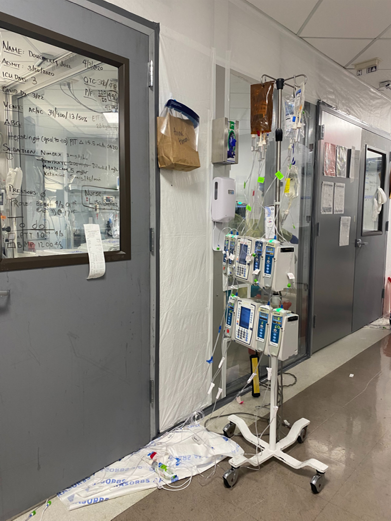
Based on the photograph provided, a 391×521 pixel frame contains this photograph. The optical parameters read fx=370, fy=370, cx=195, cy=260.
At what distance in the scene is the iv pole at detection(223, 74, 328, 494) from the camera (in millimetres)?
1791

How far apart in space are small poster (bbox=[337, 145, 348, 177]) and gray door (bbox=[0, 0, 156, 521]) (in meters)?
2.32

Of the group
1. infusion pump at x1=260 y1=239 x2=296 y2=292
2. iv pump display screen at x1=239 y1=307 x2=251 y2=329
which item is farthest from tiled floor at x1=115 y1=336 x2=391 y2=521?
infusion pump at x1=260 y1=239 x2=296 y2=292

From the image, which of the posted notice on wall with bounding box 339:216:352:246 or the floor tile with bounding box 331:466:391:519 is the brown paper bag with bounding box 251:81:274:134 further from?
the posted notice on wall with bounding box 339:216:352:246

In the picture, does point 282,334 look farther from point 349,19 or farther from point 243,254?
point 349,19

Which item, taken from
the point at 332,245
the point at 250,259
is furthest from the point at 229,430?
the point at 332,245

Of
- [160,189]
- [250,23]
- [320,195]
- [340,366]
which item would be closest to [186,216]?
[160,189]

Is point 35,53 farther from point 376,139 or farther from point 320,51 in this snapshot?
point 376,139

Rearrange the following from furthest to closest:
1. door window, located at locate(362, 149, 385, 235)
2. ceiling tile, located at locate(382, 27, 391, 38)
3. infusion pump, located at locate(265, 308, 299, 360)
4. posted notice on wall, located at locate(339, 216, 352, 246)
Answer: door window, located at locate(362, 149, 385, 235) → posted notice on wall, located at locate(339, 216, 352, 246) → ceiling tile, located at locate(382, 27, 391, 38) → infusion pump, located at locate(265, 308, 299, 360)

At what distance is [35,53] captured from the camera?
1515mm

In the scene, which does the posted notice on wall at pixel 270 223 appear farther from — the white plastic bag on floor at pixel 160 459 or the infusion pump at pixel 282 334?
the white plastic bag on floor at pixel 160 459

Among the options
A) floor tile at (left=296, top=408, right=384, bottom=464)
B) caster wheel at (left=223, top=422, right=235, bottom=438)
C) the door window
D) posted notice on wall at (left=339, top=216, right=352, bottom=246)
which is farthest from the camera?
the door window

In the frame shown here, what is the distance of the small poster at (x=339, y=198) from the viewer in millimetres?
3564

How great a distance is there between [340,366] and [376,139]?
2565 millimetres

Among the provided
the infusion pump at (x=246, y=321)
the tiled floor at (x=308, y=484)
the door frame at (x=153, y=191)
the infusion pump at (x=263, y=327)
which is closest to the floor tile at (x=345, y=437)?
the tiled floor at (x=308, y=484)
